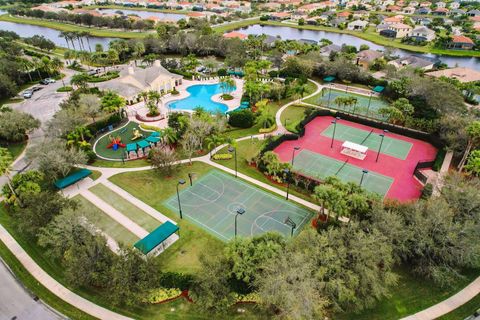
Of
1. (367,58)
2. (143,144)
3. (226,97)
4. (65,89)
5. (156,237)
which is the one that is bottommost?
(226,97)

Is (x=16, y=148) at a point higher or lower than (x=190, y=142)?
lower

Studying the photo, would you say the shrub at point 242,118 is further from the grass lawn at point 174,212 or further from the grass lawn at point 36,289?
the grass lawn at point 36,289

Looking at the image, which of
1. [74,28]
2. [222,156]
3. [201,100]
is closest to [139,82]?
[201,100]

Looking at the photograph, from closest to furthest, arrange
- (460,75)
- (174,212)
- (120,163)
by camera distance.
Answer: (174,212), (120,163), (460,75)

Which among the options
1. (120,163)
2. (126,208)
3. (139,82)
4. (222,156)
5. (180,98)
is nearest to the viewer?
(126,208)

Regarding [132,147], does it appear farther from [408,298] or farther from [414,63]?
[414,63]

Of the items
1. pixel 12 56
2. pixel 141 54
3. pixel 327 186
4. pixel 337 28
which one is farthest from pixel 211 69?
pixel 337 28
